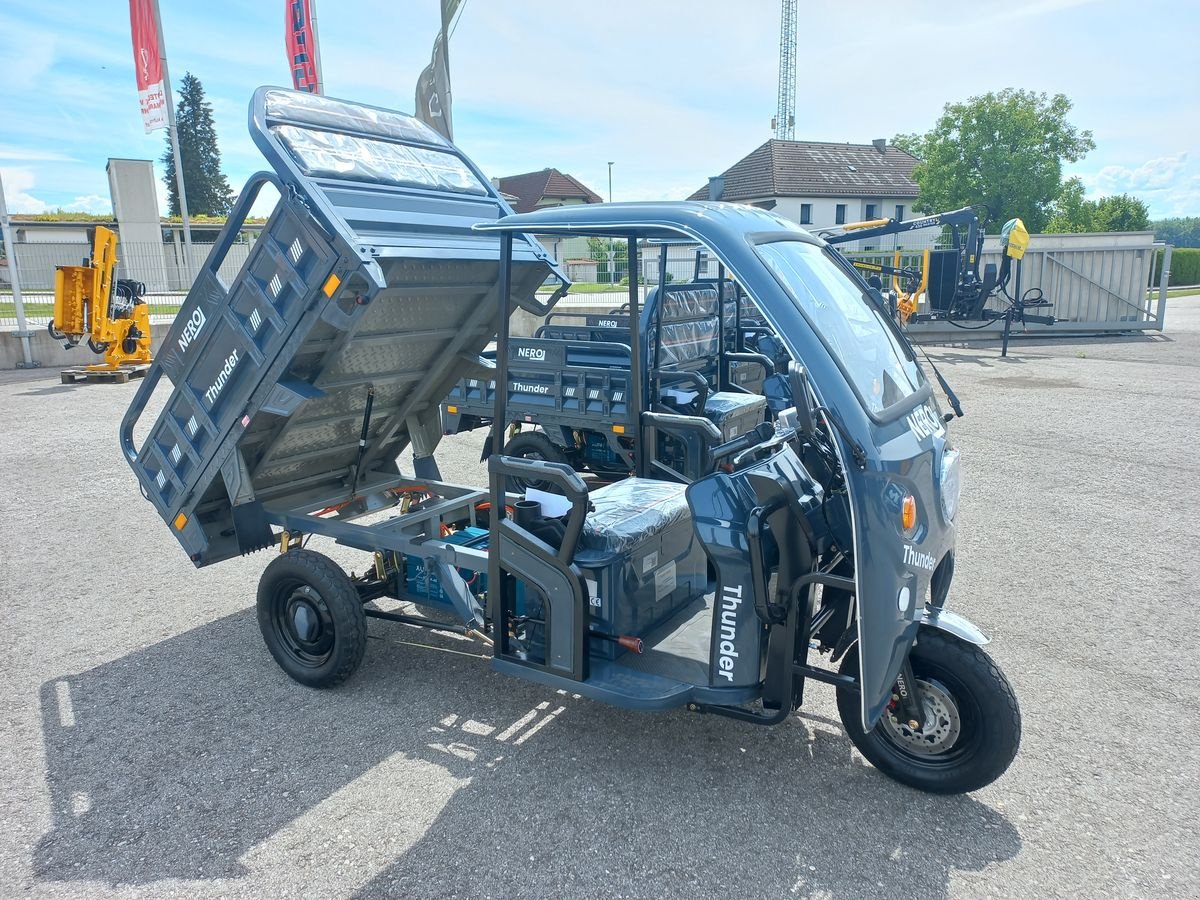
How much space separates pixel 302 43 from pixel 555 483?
1290 centimetres

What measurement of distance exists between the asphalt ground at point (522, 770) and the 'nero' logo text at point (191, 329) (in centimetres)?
176

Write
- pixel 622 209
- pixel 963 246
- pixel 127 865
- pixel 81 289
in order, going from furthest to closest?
1. pixel 963 246
2. pixel 81 289
3. pixel 622 209
4. pixel 127 865

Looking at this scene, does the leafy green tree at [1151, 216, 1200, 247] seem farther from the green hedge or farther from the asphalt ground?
the asphalt ground

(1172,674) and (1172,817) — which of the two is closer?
(1172,817)

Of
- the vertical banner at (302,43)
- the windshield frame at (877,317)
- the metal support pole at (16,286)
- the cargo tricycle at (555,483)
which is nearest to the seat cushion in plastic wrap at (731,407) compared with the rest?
the cargo tricycle at (555,483)

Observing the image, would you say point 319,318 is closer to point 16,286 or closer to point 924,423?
point 924,423

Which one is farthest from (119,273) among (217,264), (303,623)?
(303,623)

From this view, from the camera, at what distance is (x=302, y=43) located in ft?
44.4

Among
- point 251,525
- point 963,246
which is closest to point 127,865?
point 251,525

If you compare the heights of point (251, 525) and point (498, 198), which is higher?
point (498, 198)

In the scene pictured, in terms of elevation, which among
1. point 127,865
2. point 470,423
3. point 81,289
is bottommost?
point 127,865

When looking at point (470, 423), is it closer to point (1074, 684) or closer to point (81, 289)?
point (1074, 684)

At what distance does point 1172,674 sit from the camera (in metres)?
4.18

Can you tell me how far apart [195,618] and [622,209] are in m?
3.79
